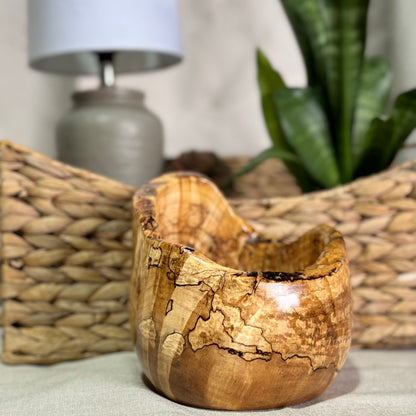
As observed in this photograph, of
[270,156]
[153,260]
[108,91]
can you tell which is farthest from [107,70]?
[153,260]

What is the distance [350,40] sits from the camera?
0.63 metres

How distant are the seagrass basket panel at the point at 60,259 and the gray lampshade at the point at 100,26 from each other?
1.04 feet

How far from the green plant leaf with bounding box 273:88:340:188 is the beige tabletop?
25 cm

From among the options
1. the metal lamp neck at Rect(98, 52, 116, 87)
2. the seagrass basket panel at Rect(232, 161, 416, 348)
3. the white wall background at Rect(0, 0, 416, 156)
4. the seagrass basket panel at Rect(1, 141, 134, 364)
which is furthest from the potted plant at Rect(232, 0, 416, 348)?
the white wall background at Rect(0, 0, 416, 156)

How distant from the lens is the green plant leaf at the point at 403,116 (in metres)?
0.58

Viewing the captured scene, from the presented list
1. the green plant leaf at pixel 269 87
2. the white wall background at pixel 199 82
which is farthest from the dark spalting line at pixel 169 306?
the white wall background at pixel 199 82

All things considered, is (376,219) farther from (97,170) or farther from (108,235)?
(97,170)

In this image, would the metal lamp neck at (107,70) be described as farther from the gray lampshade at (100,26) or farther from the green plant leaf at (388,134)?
the green plant leaf at (388,134)

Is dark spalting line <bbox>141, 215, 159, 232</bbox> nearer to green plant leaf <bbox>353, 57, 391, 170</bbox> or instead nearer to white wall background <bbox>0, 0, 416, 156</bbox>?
green plant leaf <bbox>353, 57, 391, 170</bbox>

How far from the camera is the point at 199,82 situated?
3.86ft

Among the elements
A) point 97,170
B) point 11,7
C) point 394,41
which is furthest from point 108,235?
point 11,7

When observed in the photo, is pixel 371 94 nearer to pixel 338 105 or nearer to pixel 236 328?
pixel 338 105

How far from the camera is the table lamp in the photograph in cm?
75

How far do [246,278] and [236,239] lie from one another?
17cm
